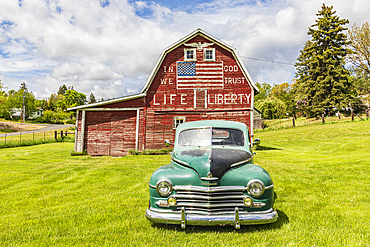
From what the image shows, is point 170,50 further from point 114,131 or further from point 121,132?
point 114,131

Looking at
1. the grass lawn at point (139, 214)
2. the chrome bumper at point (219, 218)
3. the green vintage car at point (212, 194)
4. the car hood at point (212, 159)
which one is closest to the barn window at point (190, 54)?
the grass lawn at point (139, 214)

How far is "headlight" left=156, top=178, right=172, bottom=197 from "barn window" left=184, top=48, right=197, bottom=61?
13.7 meters

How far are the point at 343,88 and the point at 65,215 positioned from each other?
38986mm

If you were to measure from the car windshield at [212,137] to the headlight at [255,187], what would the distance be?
1448mm

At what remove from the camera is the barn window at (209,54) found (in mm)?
16266

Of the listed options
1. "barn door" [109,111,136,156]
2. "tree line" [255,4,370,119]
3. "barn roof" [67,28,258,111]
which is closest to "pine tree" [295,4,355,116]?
"tree line" [255,4,370,119]

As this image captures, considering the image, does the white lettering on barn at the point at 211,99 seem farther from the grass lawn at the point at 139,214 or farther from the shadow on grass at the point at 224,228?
the shadow on grass at the point at 224,228

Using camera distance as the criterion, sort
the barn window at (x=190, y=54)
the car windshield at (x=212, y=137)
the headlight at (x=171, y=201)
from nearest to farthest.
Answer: the headlight at (x=171, y=201)
the car windshield at (x=212, y=137)
the barn window at (x=190, y=54)

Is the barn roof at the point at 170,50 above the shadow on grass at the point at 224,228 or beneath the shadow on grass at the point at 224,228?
above

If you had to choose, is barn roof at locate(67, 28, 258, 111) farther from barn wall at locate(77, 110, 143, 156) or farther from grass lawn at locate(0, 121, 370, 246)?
grass lawn at locate(0, 121, 370, 246)

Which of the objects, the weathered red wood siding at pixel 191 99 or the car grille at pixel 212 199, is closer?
the car grille at pixel 212 199

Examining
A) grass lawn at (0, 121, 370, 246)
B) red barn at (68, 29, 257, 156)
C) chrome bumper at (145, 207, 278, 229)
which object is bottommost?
grass lawn at (0, 121, 370, 246)

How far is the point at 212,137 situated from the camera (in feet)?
16.6

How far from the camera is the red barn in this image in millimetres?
16109
